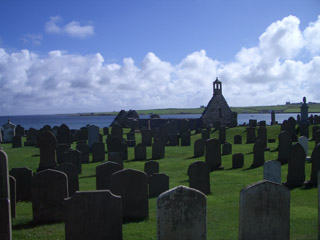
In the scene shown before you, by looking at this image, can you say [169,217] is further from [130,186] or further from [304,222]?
[304,222]

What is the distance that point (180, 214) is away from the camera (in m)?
5.84

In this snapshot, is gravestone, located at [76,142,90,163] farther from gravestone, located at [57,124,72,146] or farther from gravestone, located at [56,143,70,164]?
gravestone, located at [57,124,72,146]

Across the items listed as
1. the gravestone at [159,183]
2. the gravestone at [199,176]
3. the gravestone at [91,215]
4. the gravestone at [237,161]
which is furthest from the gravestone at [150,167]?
the gravestone at [91,215]

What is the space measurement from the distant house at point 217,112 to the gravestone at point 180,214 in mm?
36310

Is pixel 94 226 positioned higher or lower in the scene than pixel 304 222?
higher

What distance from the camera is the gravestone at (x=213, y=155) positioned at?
17234 millimetres

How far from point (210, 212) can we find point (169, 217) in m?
3.72

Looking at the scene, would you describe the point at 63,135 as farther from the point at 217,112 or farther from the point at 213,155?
the point at 217,112

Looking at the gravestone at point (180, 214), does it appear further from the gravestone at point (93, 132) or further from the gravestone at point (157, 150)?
the gravestone at point (93, 132)

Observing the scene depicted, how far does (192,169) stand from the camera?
11555 mm

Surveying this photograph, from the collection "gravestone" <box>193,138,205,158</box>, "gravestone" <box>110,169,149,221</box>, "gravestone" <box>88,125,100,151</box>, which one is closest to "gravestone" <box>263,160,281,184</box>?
"gravestone" <box>110,169,149,221</box>

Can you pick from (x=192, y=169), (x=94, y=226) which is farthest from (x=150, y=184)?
(x=94, y=226)

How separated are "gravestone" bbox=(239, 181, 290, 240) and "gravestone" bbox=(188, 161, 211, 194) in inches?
216

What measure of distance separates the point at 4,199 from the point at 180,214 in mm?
3176
